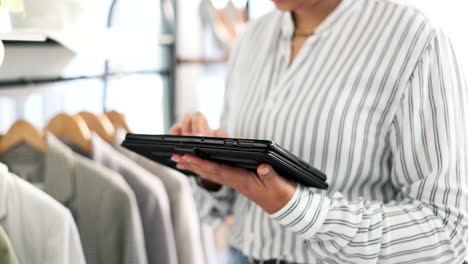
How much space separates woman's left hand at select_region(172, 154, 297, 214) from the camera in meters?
0.69

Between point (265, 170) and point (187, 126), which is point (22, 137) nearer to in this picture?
point (187, 126)

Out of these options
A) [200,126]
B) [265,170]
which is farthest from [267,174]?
[200,126]

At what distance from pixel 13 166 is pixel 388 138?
628mm

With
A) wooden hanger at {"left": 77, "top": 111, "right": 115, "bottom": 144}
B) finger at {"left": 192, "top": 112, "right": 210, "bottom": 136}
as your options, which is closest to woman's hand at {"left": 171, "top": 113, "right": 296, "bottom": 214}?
finger at {"left": 192, "top": 112, "right": 210, "bottom": 136}

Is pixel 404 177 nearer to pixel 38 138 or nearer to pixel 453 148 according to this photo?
pixel 453 148

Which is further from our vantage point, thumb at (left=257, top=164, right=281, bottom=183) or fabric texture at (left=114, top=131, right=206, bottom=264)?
fabric texture at (left=114, top=131, right=206, bottom=264)

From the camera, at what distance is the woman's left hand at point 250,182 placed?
2.25 ft

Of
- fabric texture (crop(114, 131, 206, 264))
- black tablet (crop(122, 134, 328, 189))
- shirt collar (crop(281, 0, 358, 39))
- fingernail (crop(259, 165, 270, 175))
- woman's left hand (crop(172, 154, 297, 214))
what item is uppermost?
shirt collar (crop(281, 0, 358, 39))

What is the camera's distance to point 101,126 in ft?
2.92

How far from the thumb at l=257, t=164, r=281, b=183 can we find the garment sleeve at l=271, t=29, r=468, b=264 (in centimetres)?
6

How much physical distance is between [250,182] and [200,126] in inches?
7.2

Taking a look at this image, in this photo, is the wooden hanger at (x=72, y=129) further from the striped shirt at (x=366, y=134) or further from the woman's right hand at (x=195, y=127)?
the striped shirt at (x=366, y=134)

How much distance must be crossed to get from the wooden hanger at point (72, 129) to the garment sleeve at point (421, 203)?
1.19ft

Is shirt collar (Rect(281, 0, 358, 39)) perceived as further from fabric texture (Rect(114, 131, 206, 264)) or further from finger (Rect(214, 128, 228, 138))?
fabric texture (Rect(114, 131, 206, 264))
